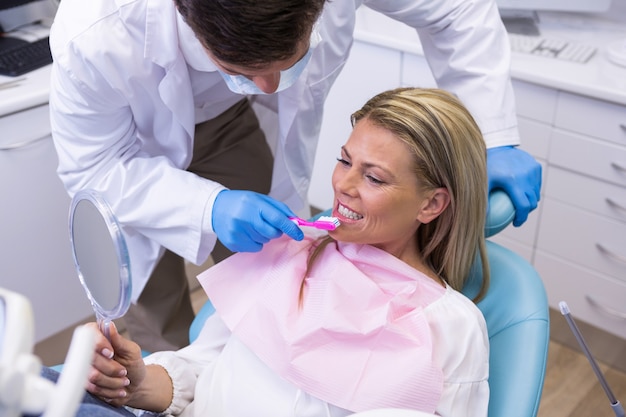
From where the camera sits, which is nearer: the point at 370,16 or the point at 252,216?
the point at 252,216

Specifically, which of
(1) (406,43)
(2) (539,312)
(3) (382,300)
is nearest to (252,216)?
(3) (382,300)

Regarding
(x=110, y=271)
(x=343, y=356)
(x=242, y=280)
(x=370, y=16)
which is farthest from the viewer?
(x=370, y=16)

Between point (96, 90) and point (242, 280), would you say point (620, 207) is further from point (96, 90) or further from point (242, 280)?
point (96, 90)

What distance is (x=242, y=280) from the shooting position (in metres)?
1.33

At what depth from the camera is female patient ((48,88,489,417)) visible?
1.17 m

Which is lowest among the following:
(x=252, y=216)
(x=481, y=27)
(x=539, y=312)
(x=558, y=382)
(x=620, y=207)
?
(x=558, y=382)

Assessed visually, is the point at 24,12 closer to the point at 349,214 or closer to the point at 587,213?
the point at 349,214

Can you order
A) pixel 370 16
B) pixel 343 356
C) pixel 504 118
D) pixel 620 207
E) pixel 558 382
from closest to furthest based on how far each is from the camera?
pixel 343 356
pixel 504 118
pixel 620 207
pixel 558 382
pixel 370 16

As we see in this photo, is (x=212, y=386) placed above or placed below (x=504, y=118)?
below

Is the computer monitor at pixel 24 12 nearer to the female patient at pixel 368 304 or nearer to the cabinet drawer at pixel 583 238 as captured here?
the female patient at pixel 368 304

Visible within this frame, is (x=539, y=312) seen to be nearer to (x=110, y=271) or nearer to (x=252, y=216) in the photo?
(x=252, y=216)

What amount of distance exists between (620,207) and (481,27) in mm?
722

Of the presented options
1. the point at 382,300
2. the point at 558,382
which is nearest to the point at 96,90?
the point at 382,300

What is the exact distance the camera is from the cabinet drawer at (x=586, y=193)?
1957 mm
